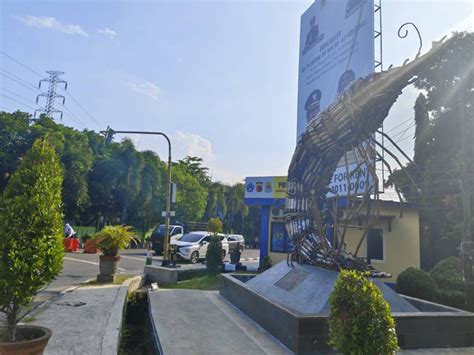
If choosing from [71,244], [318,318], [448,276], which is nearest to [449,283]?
[448,276]

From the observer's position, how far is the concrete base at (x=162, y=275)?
1260 centimetres

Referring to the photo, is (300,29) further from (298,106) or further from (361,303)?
(361,303)

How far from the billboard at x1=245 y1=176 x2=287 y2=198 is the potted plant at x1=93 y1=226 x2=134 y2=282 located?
8.50m

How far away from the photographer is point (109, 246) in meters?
11.2

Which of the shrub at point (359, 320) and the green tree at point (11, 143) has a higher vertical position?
the green tree at point (11, 143)

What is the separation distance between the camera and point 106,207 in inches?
1388

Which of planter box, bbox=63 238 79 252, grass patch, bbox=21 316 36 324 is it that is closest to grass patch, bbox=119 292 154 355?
grass patch, bbox=21 316 36 324

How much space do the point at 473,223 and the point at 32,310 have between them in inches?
440

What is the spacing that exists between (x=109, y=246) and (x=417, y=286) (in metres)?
8.39

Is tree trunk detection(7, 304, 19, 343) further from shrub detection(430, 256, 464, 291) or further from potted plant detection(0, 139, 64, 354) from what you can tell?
shrub detection(430, 256, 464, 291)

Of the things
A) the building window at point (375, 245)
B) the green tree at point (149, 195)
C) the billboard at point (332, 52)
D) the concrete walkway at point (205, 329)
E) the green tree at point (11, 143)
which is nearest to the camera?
the concrete walkway at point (205, 329)

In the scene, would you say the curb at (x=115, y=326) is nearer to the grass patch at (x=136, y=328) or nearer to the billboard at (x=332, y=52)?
the grass patch at (x=136, y=328)

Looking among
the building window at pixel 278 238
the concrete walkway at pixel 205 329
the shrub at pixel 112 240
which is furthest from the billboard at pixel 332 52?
the shrub at pixel 112 240

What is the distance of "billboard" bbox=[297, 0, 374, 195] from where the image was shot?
410 inches
